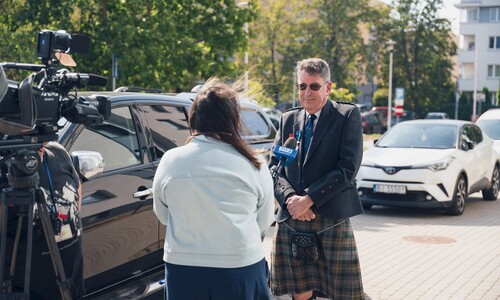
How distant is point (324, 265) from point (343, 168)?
2.16 feet

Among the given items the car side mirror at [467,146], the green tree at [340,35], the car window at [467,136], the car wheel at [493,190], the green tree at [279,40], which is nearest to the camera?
the car side mirror at [467,146]

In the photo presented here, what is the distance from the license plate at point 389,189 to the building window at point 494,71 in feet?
237

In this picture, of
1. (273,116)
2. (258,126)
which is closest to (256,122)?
(258,126)

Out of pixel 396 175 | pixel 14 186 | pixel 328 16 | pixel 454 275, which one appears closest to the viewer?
pixel 14 186

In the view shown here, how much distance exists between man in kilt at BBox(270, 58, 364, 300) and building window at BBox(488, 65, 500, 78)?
79.7 meters

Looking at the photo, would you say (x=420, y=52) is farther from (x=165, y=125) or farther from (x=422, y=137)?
(x=165, y=125)

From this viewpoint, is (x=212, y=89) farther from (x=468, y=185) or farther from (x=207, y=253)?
(x=468, y=185)

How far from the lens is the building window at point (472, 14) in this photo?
83500 millimetres

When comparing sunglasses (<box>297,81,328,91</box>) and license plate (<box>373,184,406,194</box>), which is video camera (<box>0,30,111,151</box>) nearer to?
sunglasses (<box>297,81,328,91</box>)

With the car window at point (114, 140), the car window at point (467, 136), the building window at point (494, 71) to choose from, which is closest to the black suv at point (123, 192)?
the car window at point (114, 140)

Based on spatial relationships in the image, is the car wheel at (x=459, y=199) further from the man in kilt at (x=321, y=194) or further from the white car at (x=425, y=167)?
the man in kilt at (x=321, y=194)

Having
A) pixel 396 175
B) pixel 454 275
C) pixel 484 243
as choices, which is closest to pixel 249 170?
pixel 454 275

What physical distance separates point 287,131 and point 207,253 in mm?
1784

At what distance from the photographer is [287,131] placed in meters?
4.86
